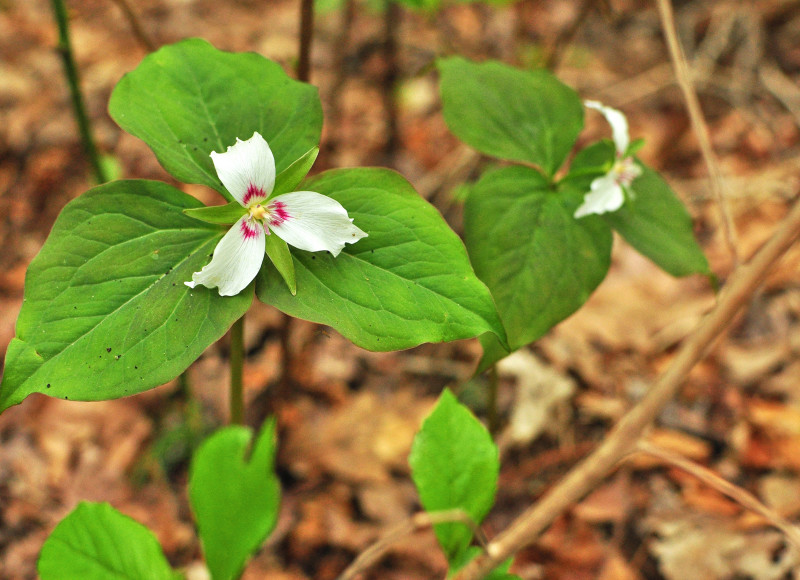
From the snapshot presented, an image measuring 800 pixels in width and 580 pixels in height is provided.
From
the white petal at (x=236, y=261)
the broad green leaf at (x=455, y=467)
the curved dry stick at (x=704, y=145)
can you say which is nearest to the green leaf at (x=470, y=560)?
the broad green leaf at (x=455, y=467)

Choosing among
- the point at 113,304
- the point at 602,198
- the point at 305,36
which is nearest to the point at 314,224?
the point at 113,304

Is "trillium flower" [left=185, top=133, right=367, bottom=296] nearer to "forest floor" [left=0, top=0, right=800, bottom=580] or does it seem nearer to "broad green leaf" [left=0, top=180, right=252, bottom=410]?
"broad green leaf" [left=0, top=180, right=252, bottom=410]

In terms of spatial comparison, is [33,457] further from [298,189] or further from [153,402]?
[298,189]

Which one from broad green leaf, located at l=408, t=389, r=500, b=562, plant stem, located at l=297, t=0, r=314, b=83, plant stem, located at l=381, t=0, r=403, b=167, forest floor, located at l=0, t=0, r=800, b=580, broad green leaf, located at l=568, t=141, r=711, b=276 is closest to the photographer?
broad green leaf, located at l=408, t=389, r=500, b=562

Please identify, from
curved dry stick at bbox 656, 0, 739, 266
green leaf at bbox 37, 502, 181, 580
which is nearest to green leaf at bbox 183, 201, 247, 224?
green leaf at bbox 37, 502, 181, 580

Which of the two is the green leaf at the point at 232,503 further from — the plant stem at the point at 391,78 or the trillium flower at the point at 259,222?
the plant stem at the point at 391,78
